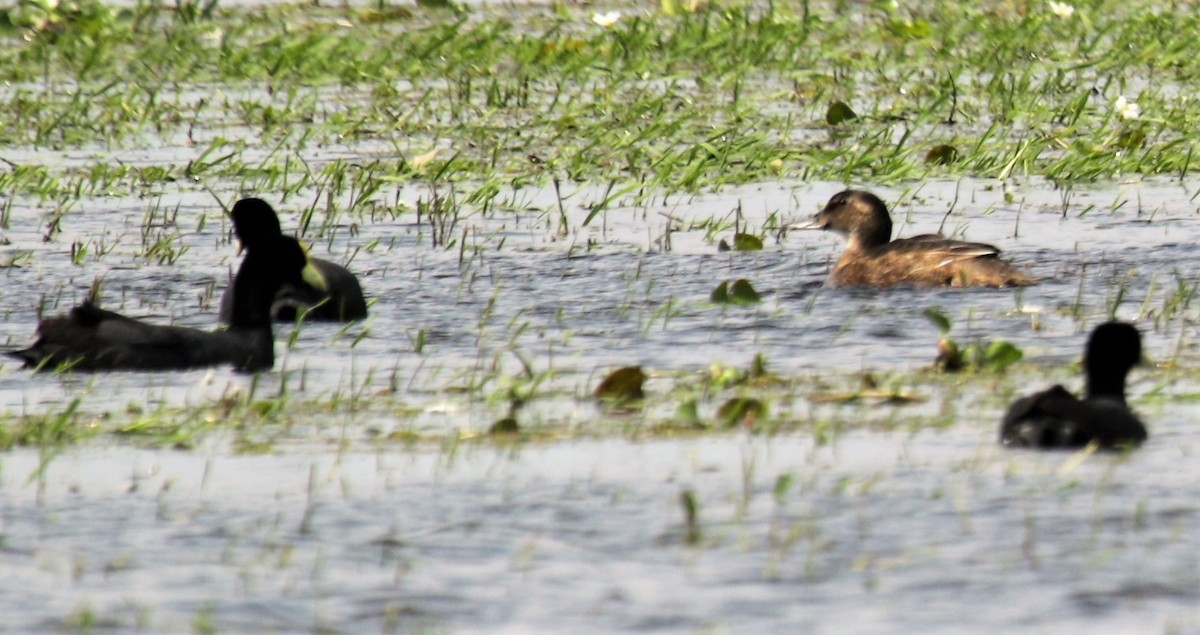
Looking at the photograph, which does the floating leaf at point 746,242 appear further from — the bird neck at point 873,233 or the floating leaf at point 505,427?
the floating leaf at point 505,427

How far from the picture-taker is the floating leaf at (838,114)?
14875 millimetres

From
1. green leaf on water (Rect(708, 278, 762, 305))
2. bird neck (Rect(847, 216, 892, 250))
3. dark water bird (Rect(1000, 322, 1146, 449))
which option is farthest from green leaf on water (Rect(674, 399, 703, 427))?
bird neck (Rect(847, 216, 892, 250))

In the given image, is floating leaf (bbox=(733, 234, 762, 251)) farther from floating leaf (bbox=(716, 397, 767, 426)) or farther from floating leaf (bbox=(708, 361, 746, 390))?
floating leaf (bbox=(716, 397, 767, 426))

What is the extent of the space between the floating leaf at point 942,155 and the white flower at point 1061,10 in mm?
5165

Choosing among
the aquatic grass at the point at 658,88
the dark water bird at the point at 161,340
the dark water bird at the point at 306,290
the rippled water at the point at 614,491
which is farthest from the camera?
the aquatic grass at the point at 658,88

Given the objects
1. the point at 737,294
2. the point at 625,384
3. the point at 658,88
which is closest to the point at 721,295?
the point at 737,294

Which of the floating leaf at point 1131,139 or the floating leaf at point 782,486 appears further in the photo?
the floating leaf at point 1131,139

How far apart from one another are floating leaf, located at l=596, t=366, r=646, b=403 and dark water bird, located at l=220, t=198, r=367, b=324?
199 centimetres

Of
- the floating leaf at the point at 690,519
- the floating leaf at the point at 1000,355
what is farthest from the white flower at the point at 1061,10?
the floating leaf at the point at 690,519

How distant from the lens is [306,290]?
32.3 ft

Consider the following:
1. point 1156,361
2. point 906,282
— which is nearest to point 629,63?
point 906,282

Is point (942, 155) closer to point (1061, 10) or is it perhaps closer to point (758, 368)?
point (1061, 10)

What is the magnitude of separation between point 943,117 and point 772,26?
289cm

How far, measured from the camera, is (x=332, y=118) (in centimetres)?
1526
